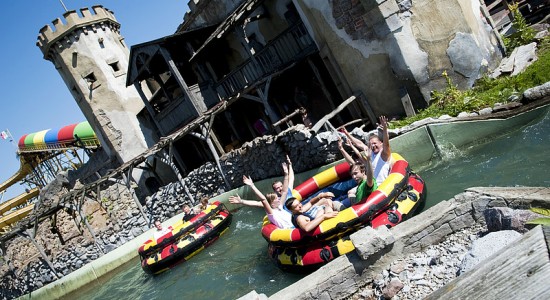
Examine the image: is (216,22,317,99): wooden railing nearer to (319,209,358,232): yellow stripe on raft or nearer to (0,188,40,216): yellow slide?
(319,209,358,232): yellow stripe on raft

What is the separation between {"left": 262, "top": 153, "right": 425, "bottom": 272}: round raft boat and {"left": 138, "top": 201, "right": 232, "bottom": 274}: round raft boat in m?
5.49

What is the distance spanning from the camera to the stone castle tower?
2386 cm

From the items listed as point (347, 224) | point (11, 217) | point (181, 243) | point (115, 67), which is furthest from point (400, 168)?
point (11, 217)

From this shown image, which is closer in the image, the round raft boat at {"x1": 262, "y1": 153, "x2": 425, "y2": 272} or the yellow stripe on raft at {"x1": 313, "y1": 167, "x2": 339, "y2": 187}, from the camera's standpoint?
the round raft boat at {"x1": 262, "y1": 153, "x2": 425, "y2": 272}

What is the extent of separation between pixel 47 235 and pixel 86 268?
29.2 feet

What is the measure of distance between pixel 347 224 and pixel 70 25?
989 inches

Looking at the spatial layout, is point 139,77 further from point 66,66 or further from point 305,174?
point 305,174

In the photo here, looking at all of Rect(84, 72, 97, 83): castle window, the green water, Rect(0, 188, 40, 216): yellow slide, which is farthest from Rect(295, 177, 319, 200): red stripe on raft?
Rect(0, 188, 40, 216): yellow slide

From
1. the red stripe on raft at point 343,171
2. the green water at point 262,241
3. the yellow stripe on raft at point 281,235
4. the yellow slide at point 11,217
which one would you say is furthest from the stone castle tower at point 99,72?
the yellow stripe on raft at point 281,235

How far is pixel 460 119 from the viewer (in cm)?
843

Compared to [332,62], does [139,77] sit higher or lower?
higher

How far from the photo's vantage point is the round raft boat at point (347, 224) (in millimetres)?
6016

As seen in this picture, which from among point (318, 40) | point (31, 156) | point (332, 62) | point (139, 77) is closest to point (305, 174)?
point (332, 62)

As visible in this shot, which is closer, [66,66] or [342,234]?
[342,234]
